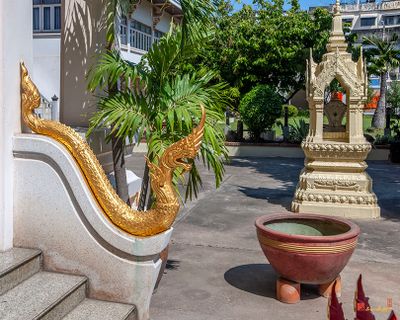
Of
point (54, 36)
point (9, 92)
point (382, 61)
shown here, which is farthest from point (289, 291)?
point (382, 61)

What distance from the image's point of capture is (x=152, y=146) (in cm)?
494

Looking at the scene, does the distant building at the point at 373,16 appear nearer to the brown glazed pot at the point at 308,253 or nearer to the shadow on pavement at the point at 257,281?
the shadow on pavement at the point at 257,281

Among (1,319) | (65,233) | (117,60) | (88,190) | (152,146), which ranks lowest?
(1,319)

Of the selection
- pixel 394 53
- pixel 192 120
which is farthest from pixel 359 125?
pixel 394 53

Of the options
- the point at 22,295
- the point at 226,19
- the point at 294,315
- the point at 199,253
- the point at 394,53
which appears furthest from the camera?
the point at 394,53

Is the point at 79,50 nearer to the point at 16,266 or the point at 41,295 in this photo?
the point at 16,266

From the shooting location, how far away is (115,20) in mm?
5617

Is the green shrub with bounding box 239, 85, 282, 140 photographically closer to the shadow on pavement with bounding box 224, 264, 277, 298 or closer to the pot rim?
the shadow on pavement with bounding box 224, 264, 277, 298

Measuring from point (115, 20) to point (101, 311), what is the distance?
3.20m

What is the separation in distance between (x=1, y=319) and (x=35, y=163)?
1.41 metres

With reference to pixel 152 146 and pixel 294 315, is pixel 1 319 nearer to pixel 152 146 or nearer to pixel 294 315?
pixel 152 146

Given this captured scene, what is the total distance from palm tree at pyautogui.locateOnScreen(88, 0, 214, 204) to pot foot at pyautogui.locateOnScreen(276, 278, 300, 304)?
2042mm

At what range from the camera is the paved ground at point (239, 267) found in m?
5.00

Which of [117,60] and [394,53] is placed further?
[394,53]
